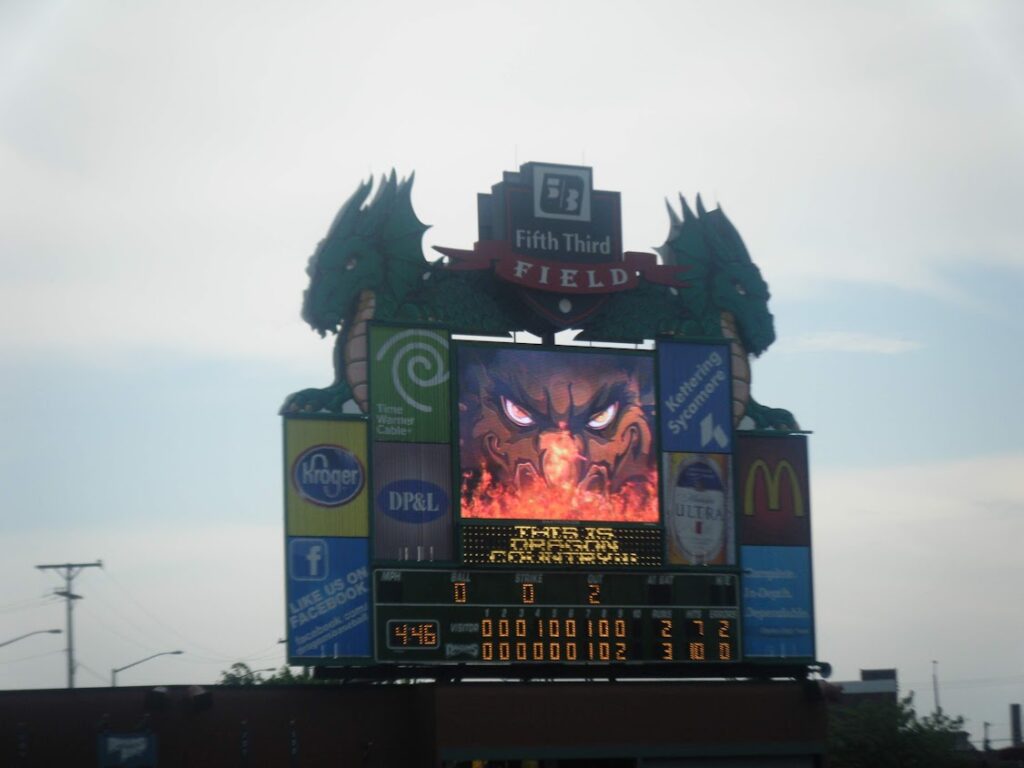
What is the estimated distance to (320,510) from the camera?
3891cm

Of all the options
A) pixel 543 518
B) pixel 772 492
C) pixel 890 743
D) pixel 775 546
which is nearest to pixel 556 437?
pixel 543 518

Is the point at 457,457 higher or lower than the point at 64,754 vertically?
higher

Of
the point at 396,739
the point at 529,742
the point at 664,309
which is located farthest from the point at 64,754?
the point at 664,309

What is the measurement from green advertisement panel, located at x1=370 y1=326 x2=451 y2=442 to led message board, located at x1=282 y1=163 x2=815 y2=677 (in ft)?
0.17

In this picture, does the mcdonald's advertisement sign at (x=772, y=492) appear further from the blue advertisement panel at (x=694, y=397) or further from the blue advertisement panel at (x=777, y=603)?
the blue advertisement panel at (x=694, y=397)

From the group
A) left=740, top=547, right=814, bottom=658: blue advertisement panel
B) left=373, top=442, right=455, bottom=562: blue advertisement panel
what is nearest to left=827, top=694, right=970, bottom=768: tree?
left=740, top=547, right=814, bottom=658: blue advertisement panel

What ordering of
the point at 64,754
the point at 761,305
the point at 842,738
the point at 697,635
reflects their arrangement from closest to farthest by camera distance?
the point at 64,754 → the point at 697,635 → the point at 761,305 → the point at 842,738

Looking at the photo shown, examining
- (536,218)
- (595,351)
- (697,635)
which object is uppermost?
(536,218)

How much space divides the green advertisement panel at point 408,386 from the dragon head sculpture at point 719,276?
725 centimetres

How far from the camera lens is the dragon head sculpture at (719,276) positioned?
145ft

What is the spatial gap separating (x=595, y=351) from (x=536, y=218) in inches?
140

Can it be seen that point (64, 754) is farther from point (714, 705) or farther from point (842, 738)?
point (842, 738)

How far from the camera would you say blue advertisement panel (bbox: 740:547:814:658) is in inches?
1667

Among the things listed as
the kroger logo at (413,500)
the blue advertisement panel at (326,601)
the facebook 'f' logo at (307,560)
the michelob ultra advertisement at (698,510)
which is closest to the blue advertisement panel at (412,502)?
the kroger logo at (413,500)
